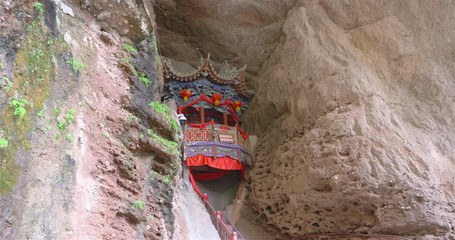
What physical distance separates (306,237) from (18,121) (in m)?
6.47

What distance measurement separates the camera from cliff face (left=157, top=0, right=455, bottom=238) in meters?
7.85

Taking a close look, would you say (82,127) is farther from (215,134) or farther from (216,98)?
(216,98)

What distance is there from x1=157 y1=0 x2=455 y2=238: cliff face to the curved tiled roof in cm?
62

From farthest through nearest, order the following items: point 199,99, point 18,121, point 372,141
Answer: point 199,99 → point 372,141 → point 18,121

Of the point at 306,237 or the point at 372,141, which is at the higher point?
the point at 372,141

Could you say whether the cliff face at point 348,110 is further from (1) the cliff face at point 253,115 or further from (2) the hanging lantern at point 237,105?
(2) the hanging lantern at point 237,105

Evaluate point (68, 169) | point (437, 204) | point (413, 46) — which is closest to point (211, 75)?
point (413, 46)

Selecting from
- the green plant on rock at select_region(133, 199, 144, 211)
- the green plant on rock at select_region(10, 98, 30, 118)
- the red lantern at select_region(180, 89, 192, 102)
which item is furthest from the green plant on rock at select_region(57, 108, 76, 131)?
the red lantern at select_region(180, 89, 192, 102)

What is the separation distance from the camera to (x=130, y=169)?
5.61 metres

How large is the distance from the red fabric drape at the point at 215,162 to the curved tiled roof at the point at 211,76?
2.42 m

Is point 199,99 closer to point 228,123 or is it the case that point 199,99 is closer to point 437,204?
point 228,123

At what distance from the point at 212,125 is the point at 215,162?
1.16 m

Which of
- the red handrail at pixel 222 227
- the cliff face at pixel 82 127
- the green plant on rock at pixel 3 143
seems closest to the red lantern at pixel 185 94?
the red handrail at pixel 222 227

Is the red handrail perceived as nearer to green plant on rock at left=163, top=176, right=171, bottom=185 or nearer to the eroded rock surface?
the eroded rock surface
